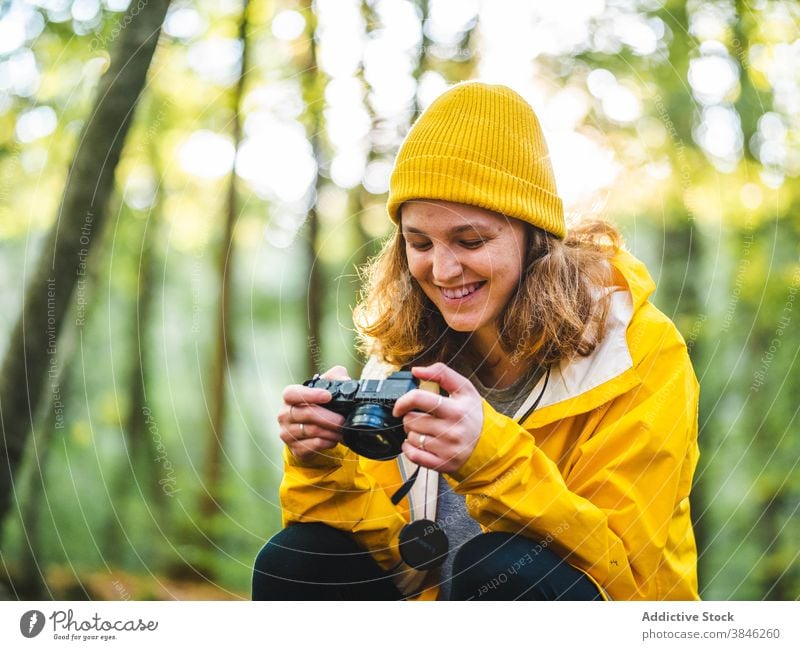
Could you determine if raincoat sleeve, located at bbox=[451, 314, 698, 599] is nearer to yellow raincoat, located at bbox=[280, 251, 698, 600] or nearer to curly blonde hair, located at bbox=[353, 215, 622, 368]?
yellow raincoat, located at bbox=[280, 251, 698, 600]

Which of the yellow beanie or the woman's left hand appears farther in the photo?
the yellow beanie

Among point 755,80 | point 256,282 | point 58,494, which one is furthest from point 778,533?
point 58,494

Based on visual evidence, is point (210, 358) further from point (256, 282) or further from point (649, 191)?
point (649, 191)

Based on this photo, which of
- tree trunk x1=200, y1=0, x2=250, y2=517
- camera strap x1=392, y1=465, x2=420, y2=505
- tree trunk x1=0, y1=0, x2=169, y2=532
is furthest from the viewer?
tree trunk x1=200, y1=0, x2=250, y2=517

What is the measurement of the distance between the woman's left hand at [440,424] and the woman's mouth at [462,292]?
0.99 ft

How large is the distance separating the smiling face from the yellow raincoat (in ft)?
0.64

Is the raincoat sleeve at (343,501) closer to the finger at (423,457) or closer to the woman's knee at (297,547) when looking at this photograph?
the woman's knee at (297,547)

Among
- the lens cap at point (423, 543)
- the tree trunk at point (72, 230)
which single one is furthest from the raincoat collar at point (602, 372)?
the tree trunk at point (72, 230)

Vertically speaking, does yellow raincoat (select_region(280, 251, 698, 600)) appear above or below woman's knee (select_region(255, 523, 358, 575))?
above

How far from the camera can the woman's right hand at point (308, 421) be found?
1.29m

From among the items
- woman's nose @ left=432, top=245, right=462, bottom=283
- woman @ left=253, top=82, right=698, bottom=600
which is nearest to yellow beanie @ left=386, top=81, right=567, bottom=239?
woman @ left=253, top=82, right=698, bottom=600

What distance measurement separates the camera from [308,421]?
1316 mm

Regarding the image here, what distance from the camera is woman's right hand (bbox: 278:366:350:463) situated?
129 cm
